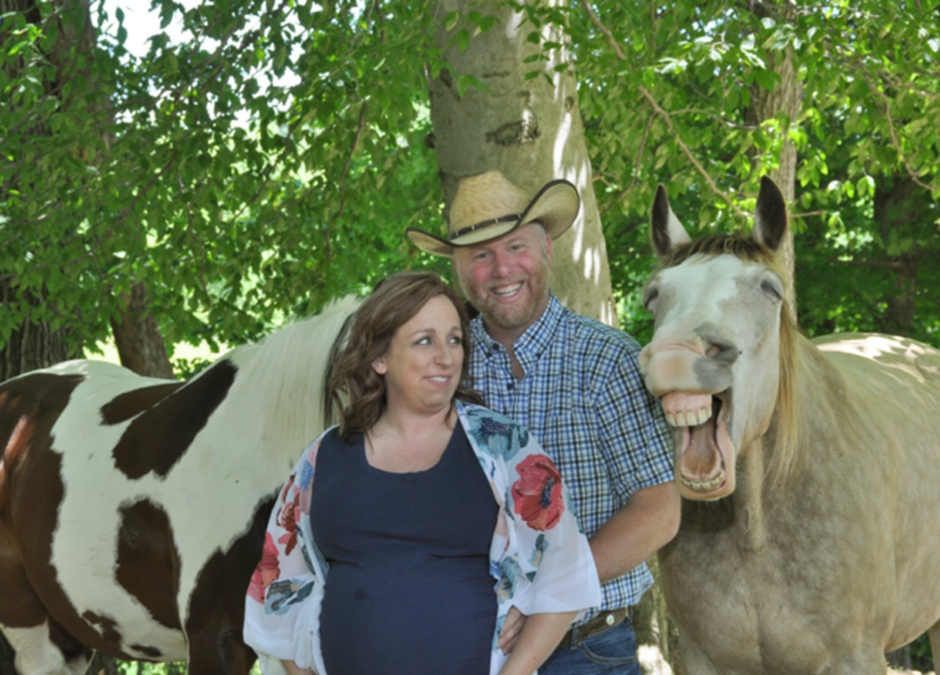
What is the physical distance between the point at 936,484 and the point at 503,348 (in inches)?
87.9

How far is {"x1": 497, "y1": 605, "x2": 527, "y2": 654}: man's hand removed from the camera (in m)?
1.96

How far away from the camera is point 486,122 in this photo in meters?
3.79

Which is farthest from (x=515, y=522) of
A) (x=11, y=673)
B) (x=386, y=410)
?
(x=11, y=673)

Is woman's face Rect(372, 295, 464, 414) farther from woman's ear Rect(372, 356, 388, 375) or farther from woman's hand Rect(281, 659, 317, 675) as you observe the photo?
woman's hand Rect(281, 659, 317, 675)

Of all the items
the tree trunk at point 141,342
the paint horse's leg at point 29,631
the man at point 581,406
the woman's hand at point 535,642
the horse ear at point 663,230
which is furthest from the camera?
the tree trunk at point 141,342

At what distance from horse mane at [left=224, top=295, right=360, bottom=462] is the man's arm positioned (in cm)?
137

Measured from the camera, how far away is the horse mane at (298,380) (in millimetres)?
3322

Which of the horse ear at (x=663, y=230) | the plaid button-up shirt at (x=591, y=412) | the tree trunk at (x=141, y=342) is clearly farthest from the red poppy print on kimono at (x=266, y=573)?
the tree trunk at (x=141, y=342)

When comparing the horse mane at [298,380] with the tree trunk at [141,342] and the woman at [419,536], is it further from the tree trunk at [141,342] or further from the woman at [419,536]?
the tree trunk at [141,342]

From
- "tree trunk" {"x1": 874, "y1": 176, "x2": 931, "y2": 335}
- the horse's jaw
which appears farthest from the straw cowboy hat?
"tree trunk" {"x1": 874, "y1": 176, "x2": 931, "y2": 335}

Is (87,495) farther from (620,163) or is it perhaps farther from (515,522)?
(620,163)

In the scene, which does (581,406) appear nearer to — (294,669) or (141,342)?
(294,669)

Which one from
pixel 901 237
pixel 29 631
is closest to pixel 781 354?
pixel 29 631

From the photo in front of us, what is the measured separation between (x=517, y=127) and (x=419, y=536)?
229cm
